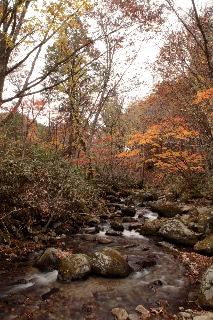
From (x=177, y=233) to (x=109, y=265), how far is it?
148 inches

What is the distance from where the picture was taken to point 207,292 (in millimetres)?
5590

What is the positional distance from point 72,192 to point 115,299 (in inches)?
198

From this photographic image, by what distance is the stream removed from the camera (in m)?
5.55

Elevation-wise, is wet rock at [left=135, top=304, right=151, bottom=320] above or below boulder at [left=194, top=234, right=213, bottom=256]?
below

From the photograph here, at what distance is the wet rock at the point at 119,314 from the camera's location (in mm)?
5348

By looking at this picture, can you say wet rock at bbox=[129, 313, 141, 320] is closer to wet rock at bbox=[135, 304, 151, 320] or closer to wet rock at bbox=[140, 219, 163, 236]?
wet rock at bbox=[135, 304, 151, 320]

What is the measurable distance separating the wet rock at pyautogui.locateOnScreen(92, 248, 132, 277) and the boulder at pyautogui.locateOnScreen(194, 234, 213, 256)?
8.68 ft

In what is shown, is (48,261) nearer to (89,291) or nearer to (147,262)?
(89,291)

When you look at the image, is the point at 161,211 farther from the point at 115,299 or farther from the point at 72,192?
the point at 115,299

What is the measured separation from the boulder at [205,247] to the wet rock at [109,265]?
2644 millimetres

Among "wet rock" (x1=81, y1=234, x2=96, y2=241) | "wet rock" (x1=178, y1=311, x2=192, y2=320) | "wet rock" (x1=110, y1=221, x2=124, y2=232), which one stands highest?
"wet rock" (x1=110, y1=221, x2=124, y2=232)

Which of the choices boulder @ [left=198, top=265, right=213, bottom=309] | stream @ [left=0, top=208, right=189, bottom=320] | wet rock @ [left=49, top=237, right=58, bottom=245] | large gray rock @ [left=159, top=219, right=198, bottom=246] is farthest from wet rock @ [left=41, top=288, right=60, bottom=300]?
large gray rock @ [left=159, top=219, right=198, bottom=246]

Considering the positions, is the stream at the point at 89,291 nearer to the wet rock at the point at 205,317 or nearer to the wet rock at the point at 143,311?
the wet rock at the point at 143,311

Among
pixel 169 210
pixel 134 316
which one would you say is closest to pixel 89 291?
pixel 134 316
